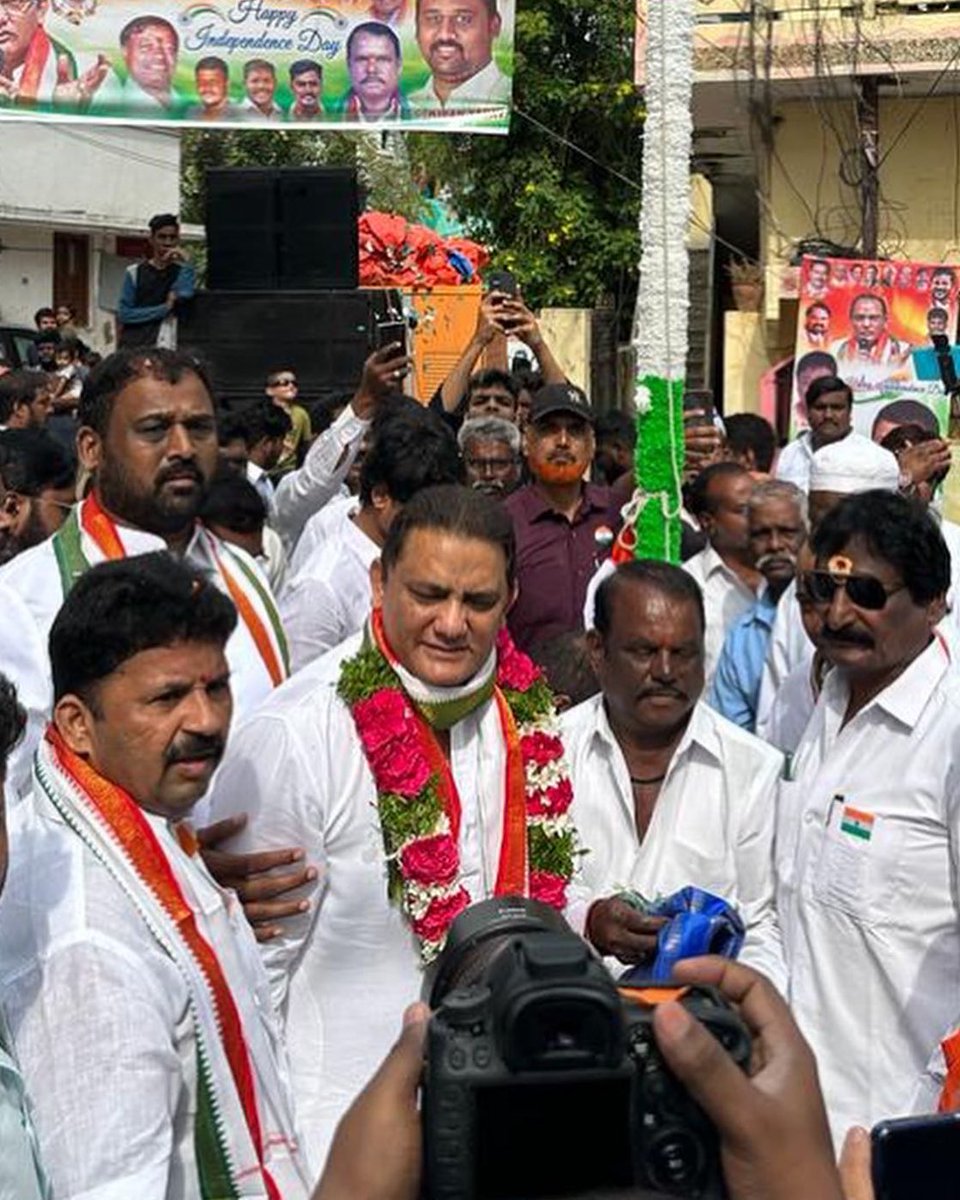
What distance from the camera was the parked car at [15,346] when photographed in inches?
603

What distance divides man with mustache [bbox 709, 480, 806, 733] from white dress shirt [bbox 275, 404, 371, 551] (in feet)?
3.95

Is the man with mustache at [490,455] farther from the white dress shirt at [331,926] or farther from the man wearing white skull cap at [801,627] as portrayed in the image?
the white dress shirt at [331,926]

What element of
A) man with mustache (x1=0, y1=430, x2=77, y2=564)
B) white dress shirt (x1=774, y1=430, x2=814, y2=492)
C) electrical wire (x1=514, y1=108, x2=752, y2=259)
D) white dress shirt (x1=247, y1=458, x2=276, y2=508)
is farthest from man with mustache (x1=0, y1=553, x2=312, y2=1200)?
electrical wire (x1=514, y1=108, x2=752, y2=259)

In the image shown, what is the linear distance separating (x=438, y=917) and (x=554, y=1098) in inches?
65.5

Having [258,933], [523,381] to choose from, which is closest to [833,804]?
[258,933]

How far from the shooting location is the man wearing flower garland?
9.54 feet

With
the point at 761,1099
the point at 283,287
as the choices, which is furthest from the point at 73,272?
the point at 761,1099

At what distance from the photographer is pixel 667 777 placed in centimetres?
351

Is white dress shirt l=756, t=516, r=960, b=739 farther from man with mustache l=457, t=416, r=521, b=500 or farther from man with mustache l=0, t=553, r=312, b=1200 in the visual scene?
man with mustache l=0, t=553, r=312, b=1200

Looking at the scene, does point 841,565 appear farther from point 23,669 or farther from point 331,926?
point 23,669

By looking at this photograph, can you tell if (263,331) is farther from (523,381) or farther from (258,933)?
(258,933)

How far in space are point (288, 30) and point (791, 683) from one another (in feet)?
24.4

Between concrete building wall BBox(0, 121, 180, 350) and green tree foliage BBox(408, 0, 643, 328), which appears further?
concrete building wall BBox(0, 121, 180, 350)

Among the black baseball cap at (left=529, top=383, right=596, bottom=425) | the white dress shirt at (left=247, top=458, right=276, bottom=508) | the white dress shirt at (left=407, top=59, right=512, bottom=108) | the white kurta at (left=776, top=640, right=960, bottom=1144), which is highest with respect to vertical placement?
the white dress shirt at (left=407, top=59, right=512, bottom=108)
